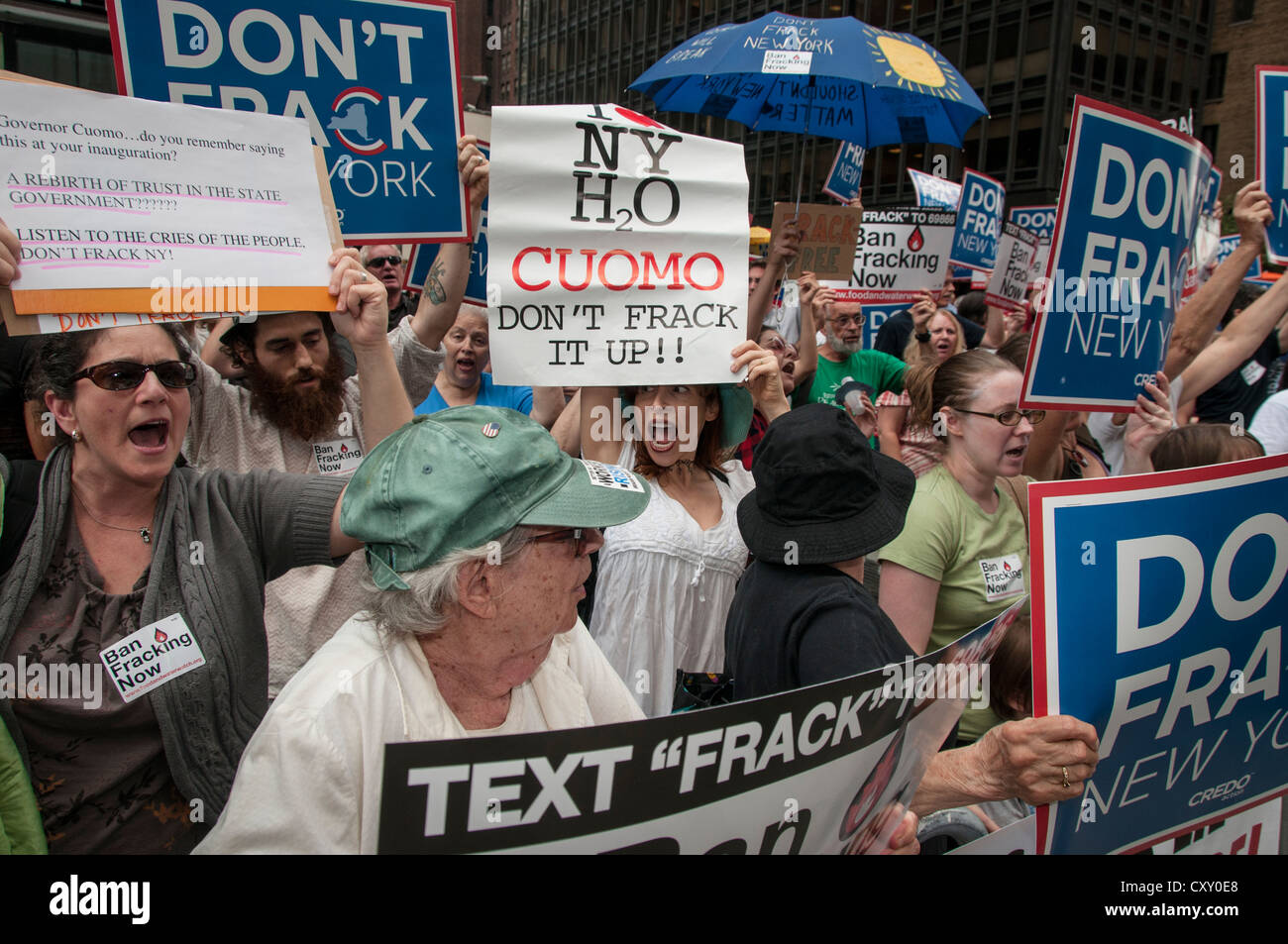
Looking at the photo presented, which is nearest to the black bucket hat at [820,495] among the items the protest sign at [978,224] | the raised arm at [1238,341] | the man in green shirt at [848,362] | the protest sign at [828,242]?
the raised arm at [1238,341]

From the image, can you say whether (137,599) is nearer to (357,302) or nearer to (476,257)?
(357,302)

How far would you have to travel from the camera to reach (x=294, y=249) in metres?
2.36

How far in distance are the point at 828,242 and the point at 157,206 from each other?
13.3ft

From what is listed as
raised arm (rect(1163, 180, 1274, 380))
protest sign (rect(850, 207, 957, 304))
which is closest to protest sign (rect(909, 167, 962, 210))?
protest sign (rect(850, 207, 957, 304))

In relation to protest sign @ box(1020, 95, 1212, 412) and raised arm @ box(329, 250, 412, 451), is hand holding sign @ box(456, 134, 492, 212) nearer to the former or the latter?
raised arm @ box(329, 250, 412, 451)

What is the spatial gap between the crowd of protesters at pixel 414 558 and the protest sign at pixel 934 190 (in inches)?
284

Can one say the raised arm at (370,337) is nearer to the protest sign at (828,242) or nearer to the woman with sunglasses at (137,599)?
the woman with sunglasses at (137,599)

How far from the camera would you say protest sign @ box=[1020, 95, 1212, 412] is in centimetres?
289

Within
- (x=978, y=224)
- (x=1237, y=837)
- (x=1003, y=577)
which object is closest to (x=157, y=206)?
(x=1003, y=577)

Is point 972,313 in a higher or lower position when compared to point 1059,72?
lower

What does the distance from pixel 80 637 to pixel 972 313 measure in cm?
969

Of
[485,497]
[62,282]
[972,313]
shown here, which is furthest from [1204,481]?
[972,313]

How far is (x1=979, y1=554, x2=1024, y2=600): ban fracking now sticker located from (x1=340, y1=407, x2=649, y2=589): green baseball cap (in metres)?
1.66

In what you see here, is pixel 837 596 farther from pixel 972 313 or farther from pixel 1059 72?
pixel 1059 72
